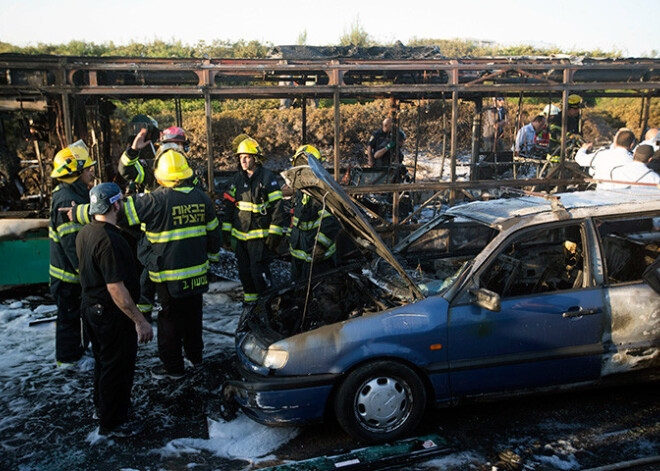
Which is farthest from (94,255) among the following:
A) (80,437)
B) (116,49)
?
(116,49)

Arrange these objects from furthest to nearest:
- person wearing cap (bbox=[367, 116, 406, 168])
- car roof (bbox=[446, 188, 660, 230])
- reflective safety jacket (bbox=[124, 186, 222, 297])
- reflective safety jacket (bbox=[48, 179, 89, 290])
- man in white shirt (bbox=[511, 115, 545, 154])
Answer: man in white shirt (bbox=[511, 115, 545, 154]) < person wearing cap (bbox=[367, 116, 406, 168]) < reflective safety jacket (bbox=[48, 179, 89, 290]) < reflective safety jacket (bbox=[124, 186, 222, 297]) < car roof (bbox=[446, 188, 660, 230])

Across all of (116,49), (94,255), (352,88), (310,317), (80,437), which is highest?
(116,49)

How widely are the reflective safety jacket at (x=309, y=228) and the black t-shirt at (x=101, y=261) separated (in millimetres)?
2320

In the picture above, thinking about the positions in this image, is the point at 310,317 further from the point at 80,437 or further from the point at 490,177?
the point at 490,177

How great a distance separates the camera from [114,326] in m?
3.51

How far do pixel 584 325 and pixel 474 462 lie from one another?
A: 1.25 m

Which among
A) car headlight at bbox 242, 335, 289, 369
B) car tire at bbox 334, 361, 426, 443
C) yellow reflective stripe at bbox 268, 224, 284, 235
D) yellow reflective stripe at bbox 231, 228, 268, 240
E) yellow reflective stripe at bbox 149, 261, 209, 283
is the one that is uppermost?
yellow reflective stripe at bbox 268, 224, 284, 235

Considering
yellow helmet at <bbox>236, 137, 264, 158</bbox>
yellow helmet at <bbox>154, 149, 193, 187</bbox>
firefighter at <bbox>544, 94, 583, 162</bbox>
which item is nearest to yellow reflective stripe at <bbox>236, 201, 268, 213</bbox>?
yellow helmet at <bbox>236, 137, 264, 158</bbox>

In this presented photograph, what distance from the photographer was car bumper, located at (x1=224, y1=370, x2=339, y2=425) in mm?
3229

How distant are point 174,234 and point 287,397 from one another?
5.94ft

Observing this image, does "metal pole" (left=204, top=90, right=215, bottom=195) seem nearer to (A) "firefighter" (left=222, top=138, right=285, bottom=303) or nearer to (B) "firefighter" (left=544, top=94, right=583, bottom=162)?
(A) "firefighter" (left=222, top=138, right=285, bottom=303)

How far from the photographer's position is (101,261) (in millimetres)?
3363

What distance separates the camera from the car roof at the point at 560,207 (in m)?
3.69

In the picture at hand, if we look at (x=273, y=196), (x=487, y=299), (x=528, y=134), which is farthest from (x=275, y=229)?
(x=528, y=134)
